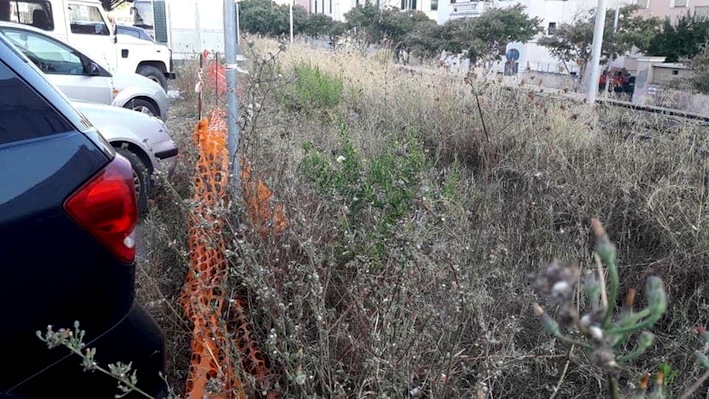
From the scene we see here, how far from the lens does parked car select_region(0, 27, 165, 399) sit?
5.34 feet

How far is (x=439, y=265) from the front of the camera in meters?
2.69

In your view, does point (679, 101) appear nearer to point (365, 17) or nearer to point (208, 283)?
point (208, 283)

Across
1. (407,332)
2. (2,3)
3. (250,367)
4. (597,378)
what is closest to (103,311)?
(250,367)

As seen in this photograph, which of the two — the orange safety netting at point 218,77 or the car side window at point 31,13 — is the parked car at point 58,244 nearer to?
the orange safety netting at point 218,77

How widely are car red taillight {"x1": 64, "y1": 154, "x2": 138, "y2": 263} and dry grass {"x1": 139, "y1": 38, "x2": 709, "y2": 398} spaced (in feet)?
1.31

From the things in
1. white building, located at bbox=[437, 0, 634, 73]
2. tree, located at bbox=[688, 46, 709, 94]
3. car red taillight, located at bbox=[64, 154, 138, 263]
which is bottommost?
tree, located at bbox=[688, 46, 709, 94]

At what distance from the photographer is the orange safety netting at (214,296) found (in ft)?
6.93

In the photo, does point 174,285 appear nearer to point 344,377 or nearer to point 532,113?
point 344,377

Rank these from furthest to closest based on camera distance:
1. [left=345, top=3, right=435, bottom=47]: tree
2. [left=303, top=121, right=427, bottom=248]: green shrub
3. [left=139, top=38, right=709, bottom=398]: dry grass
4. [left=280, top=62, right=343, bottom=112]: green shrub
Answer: [left=345, top=3, right=435, bottom=47]: tree → [left=280, top=62, right=343, bottom=112]: green shrub → [left=303, top=121, right=427, bottom=248]: green shrub → [left=139, top=38, right=709, bottom=398]: dry grass

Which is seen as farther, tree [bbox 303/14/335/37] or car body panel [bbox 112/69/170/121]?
tree [bbox 303/14/335/37]

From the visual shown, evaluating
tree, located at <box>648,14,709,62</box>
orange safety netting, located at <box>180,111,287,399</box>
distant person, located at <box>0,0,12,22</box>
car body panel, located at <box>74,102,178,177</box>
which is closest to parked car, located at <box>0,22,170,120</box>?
car body panel, located at <box>74,102,178,177</box>

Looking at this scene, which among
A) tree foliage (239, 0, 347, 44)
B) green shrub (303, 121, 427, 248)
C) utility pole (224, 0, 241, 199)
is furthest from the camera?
tree foliage (239, 0, 347, 44)

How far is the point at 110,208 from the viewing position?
1.86 metres

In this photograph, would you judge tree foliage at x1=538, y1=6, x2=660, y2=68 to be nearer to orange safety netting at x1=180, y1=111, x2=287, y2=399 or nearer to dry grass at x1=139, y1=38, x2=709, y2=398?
dry grass at x1=139, y1=38, x2=709, y2=398
